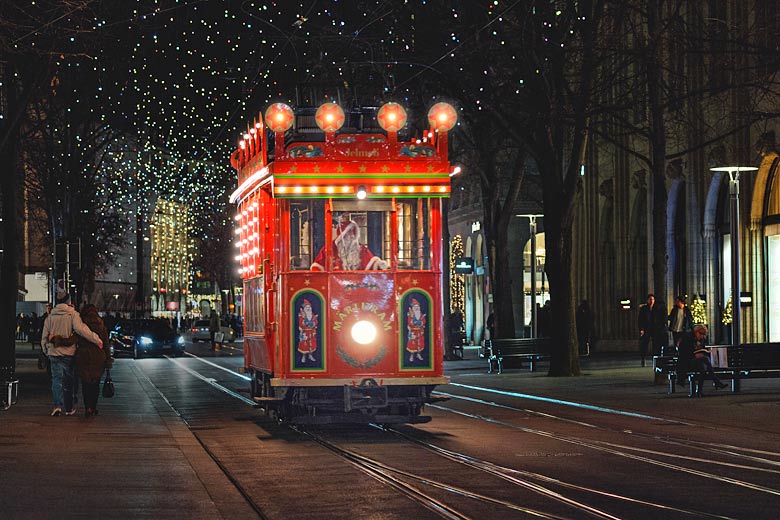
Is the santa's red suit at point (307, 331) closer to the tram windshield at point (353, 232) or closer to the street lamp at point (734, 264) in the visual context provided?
the tram windshield at point (353, 232)

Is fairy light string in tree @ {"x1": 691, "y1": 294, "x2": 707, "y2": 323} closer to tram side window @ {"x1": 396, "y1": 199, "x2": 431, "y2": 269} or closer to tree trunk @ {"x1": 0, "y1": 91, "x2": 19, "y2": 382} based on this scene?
tree trunk @ {"x1": 0, "y1": 91, "x2": 19, "y2": 382}

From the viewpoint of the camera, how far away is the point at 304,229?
63.0 feet

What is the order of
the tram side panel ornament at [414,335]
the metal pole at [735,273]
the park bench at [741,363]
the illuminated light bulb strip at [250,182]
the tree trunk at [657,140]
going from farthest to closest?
the tree trunk at [657,140] → the metal pole at [735,273] → the park bench at [741,363] → the illuminated light bulb strip at [250,182] → the tram side panel ornament at [414,335]

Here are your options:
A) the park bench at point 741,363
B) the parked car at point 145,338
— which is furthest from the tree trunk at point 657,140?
the parked car at point 145,338

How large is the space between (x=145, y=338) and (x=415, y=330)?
125 ft

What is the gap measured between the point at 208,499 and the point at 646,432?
8.44m

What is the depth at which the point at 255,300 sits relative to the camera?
852 inches

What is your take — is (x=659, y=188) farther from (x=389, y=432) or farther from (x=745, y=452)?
(x=745, y=452)

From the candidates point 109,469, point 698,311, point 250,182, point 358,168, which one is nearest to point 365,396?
→ point 358,168

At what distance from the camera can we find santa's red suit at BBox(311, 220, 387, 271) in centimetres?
Result: 1917

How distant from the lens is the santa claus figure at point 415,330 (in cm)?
1930

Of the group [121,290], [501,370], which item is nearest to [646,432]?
[501,370]

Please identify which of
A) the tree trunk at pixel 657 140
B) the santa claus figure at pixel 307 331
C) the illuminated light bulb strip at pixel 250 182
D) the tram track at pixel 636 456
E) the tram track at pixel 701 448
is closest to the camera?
the tram track at pixel 636 456

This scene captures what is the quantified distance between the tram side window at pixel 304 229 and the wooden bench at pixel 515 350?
1895 centimetres
